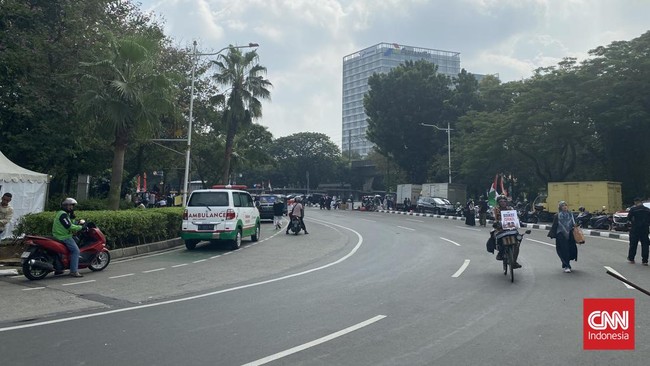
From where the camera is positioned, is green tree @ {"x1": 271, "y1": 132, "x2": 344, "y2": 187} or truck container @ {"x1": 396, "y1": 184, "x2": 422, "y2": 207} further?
green tree @ {"x1": 271, "y1": 132, "x2": 344, "y2": 187}

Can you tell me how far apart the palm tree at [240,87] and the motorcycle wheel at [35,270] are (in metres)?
23.2

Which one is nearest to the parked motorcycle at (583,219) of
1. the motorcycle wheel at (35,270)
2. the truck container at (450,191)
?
the truck container at (450,191)

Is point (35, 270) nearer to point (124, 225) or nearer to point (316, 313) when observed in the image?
point (124, 225)

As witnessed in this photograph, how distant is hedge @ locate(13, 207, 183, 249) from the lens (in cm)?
1398

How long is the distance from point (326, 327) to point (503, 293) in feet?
13.0

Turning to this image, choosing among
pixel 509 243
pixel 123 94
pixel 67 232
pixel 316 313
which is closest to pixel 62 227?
pixel 67 232

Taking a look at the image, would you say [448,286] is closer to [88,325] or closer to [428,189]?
[88,325]

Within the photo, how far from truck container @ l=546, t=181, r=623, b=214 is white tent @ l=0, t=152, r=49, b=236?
28936 mm

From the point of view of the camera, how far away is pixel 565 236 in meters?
11.8

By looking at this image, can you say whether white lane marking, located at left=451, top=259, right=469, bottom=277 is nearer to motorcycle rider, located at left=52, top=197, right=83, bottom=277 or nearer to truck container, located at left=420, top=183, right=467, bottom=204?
motorcycle rider, located at left=52, top=197, right=83, bottom=277

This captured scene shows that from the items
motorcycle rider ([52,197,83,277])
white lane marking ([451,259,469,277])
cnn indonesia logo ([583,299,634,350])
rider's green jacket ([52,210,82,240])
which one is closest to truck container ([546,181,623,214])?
white lane marking ([451,259,469,277])

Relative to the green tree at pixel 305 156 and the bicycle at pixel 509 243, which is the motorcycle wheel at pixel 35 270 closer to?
the bicycle at pixel 509 243

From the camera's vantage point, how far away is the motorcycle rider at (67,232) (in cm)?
1104

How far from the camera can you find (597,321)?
6.60 m
